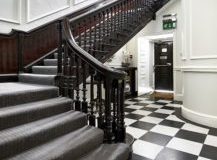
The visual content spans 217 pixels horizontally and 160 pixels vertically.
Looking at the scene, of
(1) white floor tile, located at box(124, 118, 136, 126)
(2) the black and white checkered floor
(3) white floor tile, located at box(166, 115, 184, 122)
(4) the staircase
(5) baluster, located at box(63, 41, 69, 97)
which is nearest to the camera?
(4) the staircase

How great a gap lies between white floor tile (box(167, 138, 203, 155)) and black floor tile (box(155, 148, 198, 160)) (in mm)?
87

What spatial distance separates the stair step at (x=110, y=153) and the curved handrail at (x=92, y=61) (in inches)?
27.3

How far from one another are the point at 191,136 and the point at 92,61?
1.73m

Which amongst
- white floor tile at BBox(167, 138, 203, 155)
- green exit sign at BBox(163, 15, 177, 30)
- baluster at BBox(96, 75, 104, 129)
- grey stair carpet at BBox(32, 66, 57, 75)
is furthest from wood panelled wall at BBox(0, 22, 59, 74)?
green exit sign at BBox(163, 15, 177, 30)

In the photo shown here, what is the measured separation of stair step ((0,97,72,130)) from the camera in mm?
1668

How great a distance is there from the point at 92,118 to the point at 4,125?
878 mm

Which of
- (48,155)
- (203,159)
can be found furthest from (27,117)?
(203,159)

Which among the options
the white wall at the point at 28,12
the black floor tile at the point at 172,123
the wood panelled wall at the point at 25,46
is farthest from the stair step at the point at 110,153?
the white wall at the point at 28,12

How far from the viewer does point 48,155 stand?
1.47 metres

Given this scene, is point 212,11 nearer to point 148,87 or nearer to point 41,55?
point 41,55

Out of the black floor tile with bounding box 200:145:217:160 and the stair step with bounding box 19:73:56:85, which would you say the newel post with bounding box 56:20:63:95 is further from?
the black floor tile with bounding box 200:145:217:160

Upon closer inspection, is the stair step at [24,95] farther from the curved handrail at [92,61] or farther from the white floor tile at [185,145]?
the white floor tile at [185,145]

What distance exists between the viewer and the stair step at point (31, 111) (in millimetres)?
1668

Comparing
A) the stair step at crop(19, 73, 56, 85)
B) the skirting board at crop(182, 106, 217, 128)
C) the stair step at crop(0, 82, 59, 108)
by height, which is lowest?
the skirting board at crop(182, 106, 217, 128)
